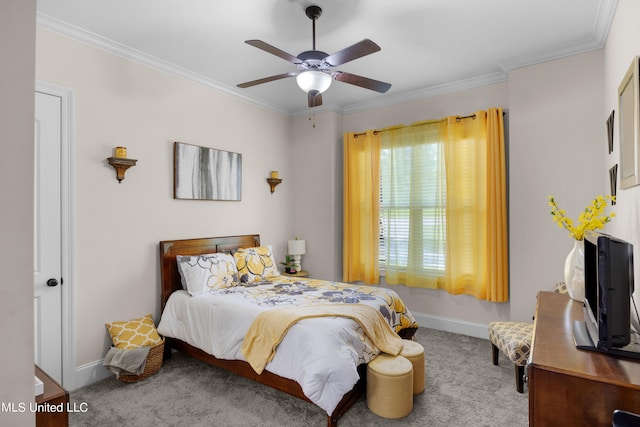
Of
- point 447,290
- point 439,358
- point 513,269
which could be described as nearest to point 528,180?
point 513,269

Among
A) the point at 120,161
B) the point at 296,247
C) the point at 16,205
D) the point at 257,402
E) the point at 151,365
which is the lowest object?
the point at 257,402

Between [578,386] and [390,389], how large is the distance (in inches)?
47.1

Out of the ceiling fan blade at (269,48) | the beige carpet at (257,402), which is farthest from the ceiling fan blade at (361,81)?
the beige carpet at (257,402)

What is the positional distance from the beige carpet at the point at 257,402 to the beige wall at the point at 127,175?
537mm

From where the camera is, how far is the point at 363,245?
4.41 m

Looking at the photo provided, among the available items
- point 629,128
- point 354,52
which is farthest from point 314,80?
point 629,128

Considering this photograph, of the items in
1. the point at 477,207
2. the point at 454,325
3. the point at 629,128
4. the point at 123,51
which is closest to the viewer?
the point at 629,128

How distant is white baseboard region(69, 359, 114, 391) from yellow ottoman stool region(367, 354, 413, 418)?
2.21 meters

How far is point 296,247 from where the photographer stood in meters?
4.52

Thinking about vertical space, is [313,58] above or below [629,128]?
above

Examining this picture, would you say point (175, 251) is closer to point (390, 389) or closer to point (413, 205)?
point (390, 389)

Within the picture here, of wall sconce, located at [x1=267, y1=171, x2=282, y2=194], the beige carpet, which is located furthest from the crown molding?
the beige carpet

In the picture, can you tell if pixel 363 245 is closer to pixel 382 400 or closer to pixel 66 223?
pixel 382 400

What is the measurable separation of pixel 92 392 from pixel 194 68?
2.99m
